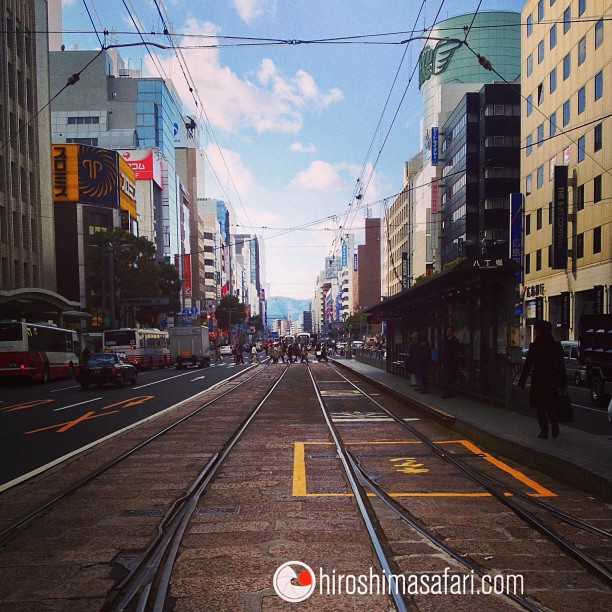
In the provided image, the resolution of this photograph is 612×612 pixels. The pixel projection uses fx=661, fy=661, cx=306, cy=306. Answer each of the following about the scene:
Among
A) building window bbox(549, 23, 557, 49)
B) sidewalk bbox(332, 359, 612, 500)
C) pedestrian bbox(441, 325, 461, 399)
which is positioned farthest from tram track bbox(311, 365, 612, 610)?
building window bbox(549, 23, 557, 49)

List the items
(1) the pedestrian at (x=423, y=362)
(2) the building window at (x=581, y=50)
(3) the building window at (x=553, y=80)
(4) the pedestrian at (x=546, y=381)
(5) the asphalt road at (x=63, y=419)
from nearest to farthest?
(4) the pedestrian at (x=546, y=381) < (5) the asphalt road at (x=63, y=419) < (1) the pedestrian at (x=423, y=362) < (2) the building window at (x=581, y=50) < (3) the building window at (x=553, y=80)

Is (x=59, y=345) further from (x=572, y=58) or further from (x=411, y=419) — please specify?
(x=572, y=58)

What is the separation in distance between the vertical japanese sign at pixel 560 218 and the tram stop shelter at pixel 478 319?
841 inches

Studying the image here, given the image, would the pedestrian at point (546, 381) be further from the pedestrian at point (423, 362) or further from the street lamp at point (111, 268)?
the street lamp at point (111, 268)

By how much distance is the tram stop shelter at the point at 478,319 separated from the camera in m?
13.9

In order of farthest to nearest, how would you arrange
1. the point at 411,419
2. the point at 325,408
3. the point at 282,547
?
the point at 325,408, the point at 411,419, the point at 282,547

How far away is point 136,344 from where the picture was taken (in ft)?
143

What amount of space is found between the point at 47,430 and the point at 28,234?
39.6 metres

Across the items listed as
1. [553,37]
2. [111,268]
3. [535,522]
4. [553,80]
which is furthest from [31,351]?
[553,37]

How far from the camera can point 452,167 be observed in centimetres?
7981

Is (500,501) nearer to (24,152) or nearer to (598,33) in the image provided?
(598,33)

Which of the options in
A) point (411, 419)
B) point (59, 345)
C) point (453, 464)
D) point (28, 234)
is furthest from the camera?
point (28, 234)

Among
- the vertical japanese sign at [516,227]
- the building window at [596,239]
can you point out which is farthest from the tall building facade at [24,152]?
the building window at [596,239]

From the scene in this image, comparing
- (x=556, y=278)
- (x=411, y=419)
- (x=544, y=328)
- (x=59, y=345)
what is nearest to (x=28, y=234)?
(x=59, y=345)
